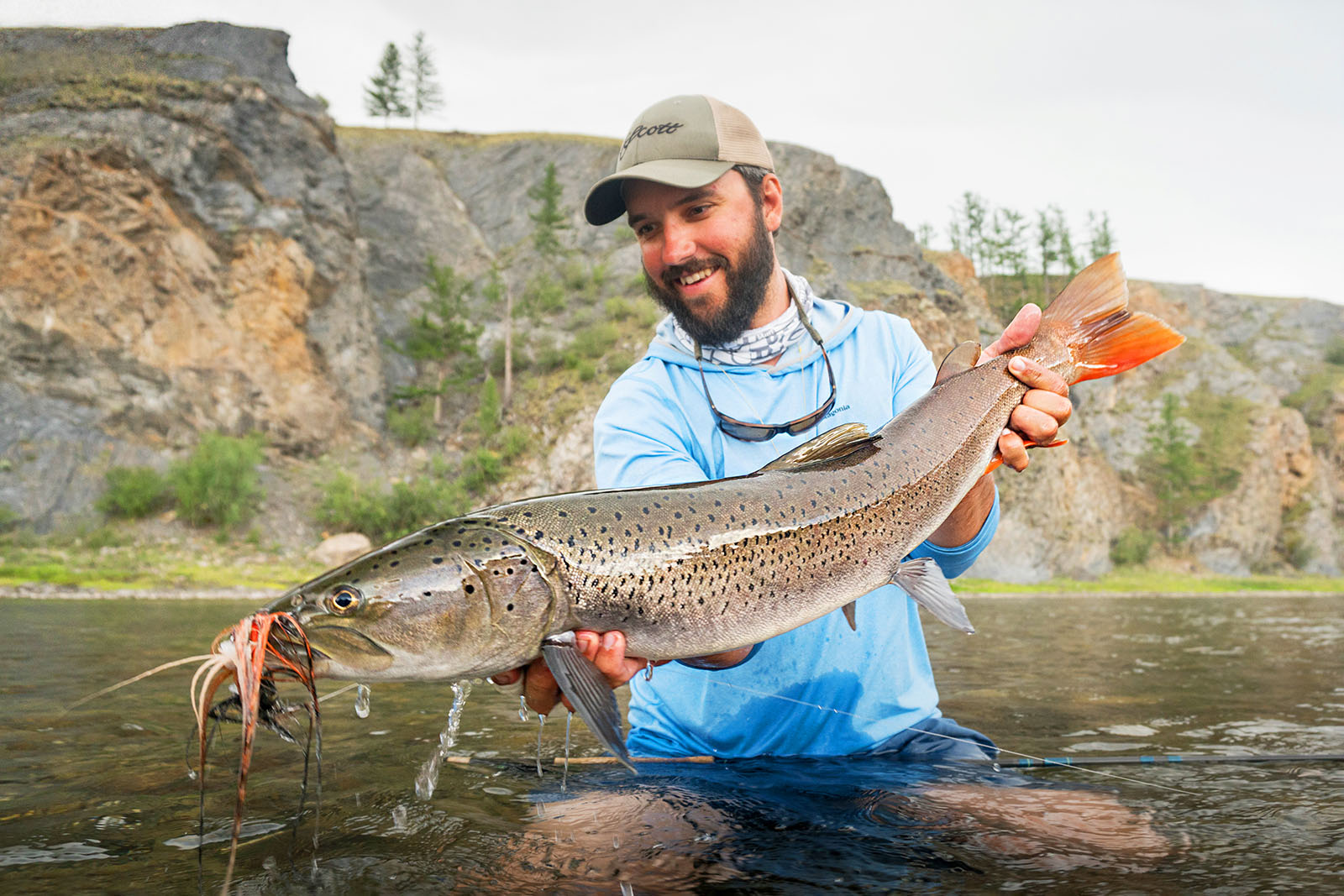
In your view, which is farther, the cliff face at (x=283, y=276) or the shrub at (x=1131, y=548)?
the shrub at (x=1131, y=548)

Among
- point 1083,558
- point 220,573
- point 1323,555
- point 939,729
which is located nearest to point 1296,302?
point 1323,555

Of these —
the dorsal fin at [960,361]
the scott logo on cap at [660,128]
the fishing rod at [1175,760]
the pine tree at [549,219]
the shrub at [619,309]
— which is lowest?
the fishing rod at [1175,760]

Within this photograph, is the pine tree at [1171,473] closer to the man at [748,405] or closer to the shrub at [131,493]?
the shrub at [131,493]

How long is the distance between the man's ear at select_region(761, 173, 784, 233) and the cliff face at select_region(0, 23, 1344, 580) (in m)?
28.3

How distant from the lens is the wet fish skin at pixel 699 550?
97.7 inches

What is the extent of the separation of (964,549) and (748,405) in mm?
1107

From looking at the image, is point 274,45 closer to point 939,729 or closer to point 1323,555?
point 939,729

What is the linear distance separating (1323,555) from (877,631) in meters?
58.1

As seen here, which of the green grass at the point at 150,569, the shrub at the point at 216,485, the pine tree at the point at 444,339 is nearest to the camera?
the green grass at the point at 150,569

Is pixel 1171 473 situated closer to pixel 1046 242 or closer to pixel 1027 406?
pixel 1046 242

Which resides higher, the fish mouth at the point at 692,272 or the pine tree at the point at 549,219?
the pine tree at the point at 549,219

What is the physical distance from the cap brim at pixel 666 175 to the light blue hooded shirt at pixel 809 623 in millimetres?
755

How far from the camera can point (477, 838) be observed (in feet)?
10.9

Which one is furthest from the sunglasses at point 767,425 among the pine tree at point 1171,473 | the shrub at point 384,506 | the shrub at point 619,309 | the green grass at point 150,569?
the pine tree at point 1171,473
